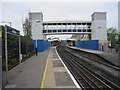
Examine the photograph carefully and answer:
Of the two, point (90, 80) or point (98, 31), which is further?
point (98, 31)

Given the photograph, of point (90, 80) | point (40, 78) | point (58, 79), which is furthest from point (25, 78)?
point (90, 80)

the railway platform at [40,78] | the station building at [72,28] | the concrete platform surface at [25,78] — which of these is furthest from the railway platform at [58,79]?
the station building at [72,28]

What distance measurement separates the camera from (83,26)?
2980 inches

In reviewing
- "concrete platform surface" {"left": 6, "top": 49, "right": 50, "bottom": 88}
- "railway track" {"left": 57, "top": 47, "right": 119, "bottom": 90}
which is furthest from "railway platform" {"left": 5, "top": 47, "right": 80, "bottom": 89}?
"railway track" {"left": 57, "top": 47, "right": 119, "bottom": 90}

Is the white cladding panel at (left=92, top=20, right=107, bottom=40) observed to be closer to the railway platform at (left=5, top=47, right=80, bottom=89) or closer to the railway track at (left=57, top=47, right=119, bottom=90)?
the railway track at (left=57, top=47, right=119, bottom=90)

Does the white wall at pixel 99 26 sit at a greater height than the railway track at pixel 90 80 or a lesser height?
greater

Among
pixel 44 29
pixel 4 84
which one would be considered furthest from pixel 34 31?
pixel 4 84

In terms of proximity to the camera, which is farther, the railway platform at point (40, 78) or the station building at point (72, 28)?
the station building at point (72, 28)

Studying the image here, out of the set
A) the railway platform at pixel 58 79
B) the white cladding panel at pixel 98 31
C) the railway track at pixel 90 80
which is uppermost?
the white cladding panel at pixel 98 31

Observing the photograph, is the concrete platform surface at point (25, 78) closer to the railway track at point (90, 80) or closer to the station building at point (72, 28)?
the railway track at point (90, 80)

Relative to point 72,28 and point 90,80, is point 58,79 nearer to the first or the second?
point 90,80

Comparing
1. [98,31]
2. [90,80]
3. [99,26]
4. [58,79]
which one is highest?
[99,26]

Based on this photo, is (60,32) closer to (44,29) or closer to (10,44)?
(44,29)

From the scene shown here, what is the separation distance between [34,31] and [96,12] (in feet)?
91.0
